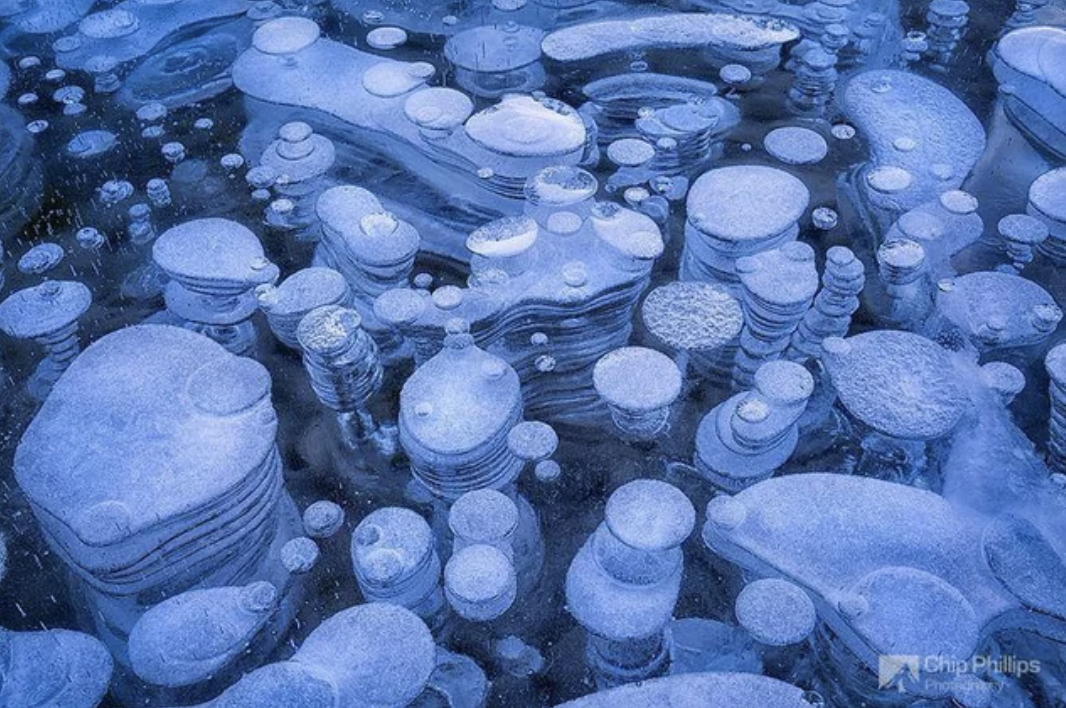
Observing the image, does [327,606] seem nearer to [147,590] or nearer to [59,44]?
[147,590]

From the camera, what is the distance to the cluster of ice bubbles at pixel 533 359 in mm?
5555

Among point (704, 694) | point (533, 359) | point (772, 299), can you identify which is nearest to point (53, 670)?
point (704, 694)

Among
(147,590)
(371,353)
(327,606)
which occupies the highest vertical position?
(371,353)

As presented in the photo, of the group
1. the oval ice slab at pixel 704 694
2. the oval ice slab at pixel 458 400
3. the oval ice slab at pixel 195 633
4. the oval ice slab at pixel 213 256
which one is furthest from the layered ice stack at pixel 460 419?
the oval ice slab at pixel 213 256

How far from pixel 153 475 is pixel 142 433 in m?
0.39

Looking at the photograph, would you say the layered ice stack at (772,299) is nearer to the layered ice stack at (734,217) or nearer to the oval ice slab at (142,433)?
the layered ice stack at (734,217)

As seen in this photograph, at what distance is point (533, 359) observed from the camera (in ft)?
24.0

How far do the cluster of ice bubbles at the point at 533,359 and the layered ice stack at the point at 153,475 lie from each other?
0.03m

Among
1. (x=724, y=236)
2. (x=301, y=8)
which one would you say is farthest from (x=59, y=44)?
(x=724, y=236)

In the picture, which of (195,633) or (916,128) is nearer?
(195,633)

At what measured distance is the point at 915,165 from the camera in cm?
876

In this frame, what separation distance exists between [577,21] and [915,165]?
14.4 ft

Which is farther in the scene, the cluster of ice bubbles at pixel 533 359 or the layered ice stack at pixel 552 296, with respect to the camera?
the layered ice stack at pixel 552 296

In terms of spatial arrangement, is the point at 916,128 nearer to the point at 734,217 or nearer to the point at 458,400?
the point at 734,217
